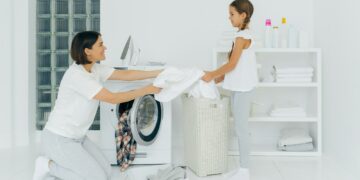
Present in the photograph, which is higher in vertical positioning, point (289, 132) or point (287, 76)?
point (287, 76)

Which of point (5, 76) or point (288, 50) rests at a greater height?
point (288, 50)

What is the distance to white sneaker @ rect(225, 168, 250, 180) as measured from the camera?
10.1ft

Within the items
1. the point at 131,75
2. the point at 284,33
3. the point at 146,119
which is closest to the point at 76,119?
the point at 131,75

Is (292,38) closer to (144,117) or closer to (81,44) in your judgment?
(144,117)

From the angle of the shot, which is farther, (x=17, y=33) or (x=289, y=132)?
(x=17, y=33)

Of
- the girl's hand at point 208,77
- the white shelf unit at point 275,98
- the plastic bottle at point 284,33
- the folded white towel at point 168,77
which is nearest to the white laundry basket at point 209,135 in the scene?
the girl's hand at point 208,77

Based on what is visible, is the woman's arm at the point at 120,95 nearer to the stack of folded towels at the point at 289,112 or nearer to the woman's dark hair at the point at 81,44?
the woman's dark hair at the point at 81,44

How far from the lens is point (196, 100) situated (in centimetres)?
319

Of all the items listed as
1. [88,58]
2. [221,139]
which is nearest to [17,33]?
[88,58]

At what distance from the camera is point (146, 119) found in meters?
3.45

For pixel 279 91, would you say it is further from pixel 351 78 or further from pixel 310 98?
pixel 351 78

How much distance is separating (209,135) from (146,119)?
52cm

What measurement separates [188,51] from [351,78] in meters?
1.49

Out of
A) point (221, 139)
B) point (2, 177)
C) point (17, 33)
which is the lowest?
point (2, 177)
